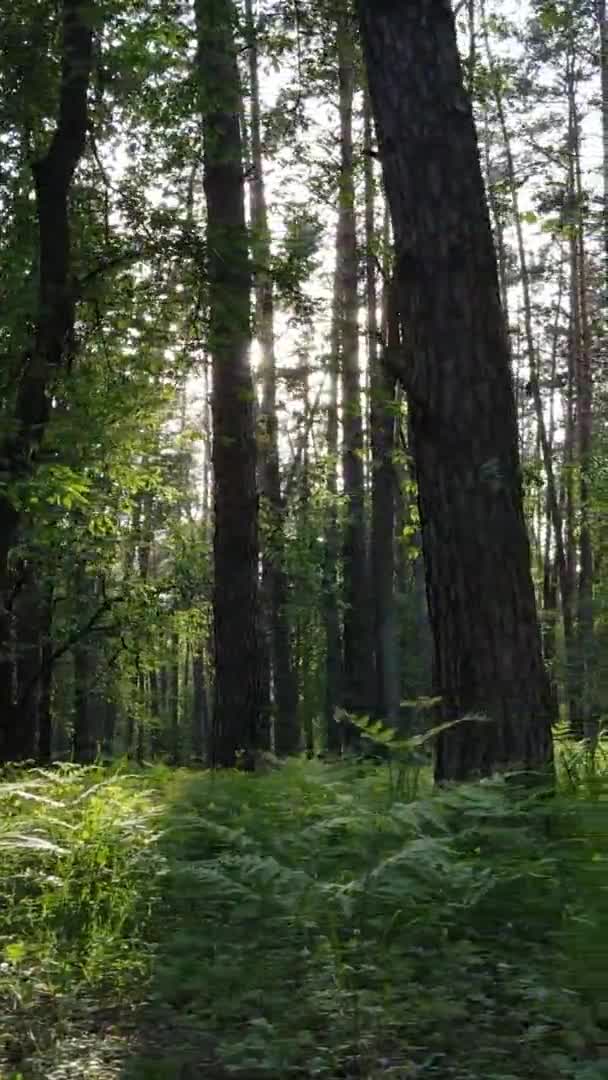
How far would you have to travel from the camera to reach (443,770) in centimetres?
543

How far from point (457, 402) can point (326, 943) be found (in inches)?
109

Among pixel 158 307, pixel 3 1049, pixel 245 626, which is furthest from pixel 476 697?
pixel 158 307

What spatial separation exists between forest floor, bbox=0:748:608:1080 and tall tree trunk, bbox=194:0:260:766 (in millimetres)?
5513

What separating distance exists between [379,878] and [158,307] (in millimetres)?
7897

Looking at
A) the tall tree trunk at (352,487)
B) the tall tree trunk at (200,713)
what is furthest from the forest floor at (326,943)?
the tall tree trunk at (200,713)

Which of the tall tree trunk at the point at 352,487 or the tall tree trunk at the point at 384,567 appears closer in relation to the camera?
the tall tree trunk at the point at 384,567

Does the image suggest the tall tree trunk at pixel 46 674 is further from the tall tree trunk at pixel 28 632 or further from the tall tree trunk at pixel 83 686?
the tall tree trunk at pixel 83 686

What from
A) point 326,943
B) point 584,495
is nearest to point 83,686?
point 584,495

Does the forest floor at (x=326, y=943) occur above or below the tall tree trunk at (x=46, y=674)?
below

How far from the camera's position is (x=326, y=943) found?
3641mm

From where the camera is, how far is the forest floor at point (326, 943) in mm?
2977

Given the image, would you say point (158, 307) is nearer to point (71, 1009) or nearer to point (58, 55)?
point (58, 55)

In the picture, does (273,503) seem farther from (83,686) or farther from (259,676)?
(259,676)

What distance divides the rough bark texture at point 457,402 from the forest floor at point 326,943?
0.49 m
